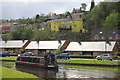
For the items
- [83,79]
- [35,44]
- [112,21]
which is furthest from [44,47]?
[83,79]

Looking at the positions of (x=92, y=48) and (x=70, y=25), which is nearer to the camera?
(x=92, y=48)

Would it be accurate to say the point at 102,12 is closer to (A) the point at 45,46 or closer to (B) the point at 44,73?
(A) the point at 45,46

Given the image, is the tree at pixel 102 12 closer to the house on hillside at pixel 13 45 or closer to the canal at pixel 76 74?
the house on hillside at pixel 13 45

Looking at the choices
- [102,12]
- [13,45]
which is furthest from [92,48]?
[102,12]

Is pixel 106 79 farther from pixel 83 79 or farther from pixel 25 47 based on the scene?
pixel 25 47

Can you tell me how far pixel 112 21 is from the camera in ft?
329

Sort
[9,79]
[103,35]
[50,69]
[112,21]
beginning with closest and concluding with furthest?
[9,79] → [50,69] → [103,35] → [112,21]

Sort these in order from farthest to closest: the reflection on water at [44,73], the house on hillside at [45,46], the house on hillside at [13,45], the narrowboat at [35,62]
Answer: the house on hillside at [13,45] → the house on hillside at [45,46] → the narrowboat at [35,62] → the reflection on water at [44,73]

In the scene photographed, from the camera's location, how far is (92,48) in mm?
71062

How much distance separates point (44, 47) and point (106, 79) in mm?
55907

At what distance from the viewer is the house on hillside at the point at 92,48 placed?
223 feet

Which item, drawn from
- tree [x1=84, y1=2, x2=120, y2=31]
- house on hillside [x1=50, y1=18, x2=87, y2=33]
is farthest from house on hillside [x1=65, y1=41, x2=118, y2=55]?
house on hillside [x1=50, y1=18, x2=87, y2=33]

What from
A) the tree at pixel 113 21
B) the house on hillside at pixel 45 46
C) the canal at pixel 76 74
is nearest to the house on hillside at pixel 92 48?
the house on hillside at pixel 45 46

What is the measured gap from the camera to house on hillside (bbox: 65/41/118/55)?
6782 centimetres
